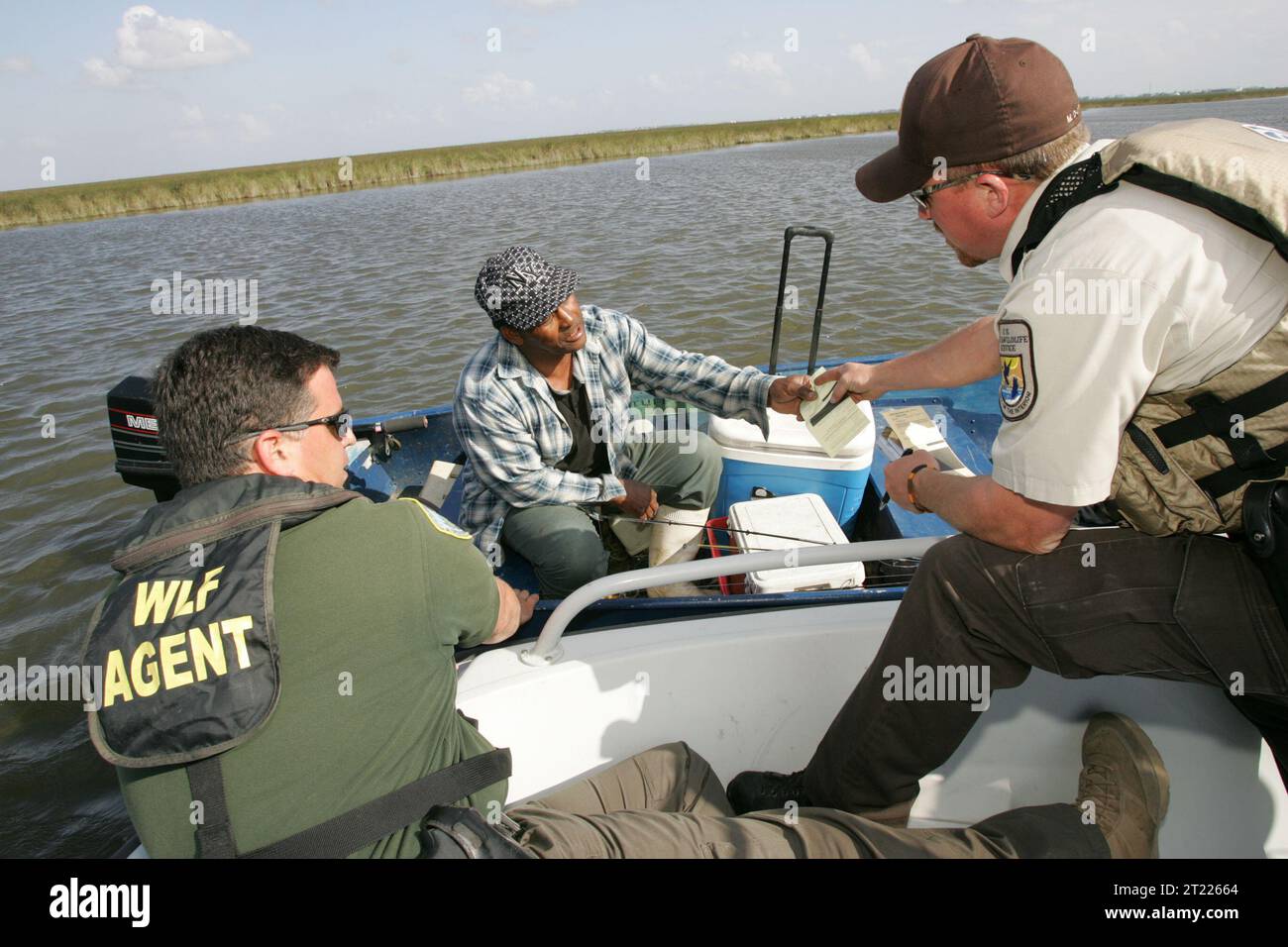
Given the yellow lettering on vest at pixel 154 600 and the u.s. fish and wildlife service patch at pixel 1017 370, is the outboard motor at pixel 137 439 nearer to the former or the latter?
the yellow lettering on vest at pixel 154 600

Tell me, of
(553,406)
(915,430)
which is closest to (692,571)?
(553,406)

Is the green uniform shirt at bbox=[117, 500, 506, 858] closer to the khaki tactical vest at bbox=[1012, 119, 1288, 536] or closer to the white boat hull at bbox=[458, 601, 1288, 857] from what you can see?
the white boat hull at bbox=[458, 601, 1288, 857]

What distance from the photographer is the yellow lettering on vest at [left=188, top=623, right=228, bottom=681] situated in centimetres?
119

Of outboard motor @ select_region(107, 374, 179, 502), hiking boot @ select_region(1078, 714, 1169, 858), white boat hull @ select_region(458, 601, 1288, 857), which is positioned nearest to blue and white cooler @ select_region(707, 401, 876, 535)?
white boat hull @ select_region(458, 601, 1288, 857)

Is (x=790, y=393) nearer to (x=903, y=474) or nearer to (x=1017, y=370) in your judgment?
(x=903, y=474)

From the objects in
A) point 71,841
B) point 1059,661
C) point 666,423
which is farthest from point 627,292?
point 1059,661

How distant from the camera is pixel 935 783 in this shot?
216cm

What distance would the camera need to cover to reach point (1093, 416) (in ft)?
4.41

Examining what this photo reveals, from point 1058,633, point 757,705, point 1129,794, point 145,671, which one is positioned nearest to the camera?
point 145,671

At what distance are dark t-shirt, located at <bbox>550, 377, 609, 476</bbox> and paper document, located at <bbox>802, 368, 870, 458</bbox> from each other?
3.54ft

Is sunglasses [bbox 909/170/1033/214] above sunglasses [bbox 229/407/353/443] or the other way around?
above

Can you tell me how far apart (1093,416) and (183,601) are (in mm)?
1623

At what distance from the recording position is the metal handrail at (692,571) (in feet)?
6.73

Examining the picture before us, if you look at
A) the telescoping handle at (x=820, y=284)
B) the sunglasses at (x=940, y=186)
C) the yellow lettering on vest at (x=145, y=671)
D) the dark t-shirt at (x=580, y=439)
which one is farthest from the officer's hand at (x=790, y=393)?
the yellow lettering on vest at (x=145, y=671)
